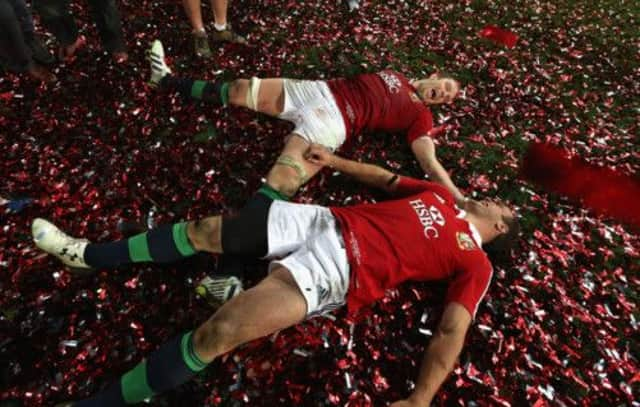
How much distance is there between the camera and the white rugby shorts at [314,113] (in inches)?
179

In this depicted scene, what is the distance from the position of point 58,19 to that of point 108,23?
581 millimetres

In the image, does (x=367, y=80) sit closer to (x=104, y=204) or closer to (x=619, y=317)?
(x=104, y=204)

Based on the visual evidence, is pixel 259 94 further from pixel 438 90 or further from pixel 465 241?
pixel 465 241

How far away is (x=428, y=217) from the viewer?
3514 mm

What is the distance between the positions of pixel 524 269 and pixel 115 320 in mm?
4317

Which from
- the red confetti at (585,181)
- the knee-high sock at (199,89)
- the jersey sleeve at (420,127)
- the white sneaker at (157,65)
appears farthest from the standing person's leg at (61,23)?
the red confetti at (585,181)

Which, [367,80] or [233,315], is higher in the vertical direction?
[367,80]

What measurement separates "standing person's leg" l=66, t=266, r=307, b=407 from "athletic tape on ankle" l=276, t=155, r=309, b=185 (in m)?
1.65

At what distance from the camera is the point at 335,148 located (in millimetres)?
4746

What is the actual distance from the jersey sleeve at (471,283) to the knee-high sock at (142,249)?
2406 mm

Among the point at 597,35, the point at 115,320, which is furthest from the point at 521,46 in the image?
the point at 115,320

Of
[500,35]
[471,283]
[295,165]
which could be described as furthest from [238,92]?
[500,35]

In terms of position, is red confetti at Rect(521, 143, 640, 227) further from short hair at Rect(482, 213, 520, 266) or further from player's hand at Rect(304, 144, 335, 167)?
player's hand at Rect(304, 144, 335, 167)

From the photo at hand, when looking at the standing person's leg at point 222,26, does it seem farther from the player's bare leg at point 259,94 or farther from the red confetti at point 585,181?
the red confetti at point 585,181
